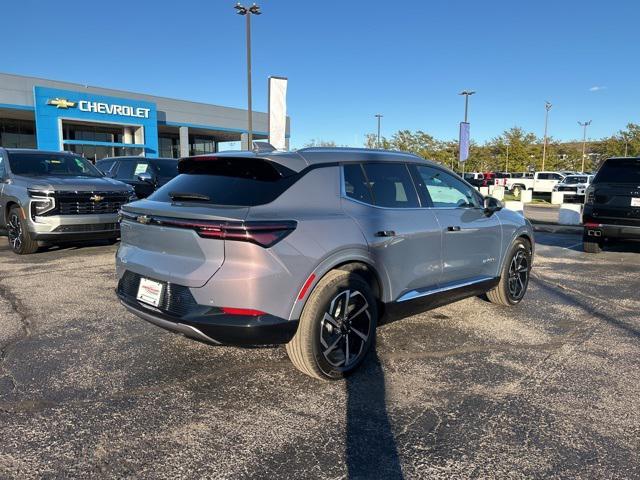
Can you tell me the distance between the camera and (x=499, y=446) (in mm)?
2830

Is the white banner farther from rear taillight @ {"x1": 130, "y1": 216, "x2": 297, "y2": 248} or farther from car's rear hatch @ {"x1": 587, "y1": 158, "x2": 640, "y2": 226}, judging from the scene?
rear taillight @ {"x1": 130, "y1": 216, "x2": 297, "y2": 248}

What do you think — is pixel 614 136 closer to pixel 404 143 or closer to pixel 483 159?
pixel 483 159

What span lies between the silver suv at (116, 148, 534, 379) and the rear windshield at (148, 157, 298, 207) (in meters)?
0.01

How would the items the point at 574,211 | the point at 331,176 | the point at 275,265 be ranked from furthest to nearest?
the point at 574,211, the point at 331,176, the point at 275,265

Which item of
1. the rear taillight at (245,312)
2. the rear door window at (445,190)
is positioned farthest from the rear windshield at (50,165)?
the rear taillight at (245,312)

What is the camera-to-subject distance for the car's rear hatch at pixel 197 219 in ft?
10.5

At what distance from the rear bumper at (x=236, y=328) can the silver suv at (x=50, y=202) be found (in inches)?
226

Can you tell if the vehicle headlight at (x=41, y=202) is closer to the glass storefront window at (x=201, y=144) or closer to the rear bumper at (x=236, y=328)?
→ the rear bumper at (x=236, y=328)

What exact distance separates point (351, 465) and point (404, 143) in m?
55.6

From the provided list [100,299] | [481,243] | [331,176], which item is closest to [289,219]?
[331,176]

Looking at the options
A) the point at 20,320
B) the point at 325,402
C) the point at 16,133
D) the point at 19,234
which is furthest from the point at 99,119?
the point at 325,402

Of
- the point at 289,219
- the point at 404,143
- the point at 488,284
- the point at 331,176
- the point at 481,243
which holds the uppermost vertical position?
the point at 404,143

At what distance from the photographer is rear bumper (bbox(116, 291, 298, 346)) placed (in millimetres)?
3186

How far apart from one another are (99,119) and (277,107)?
21.4 m
